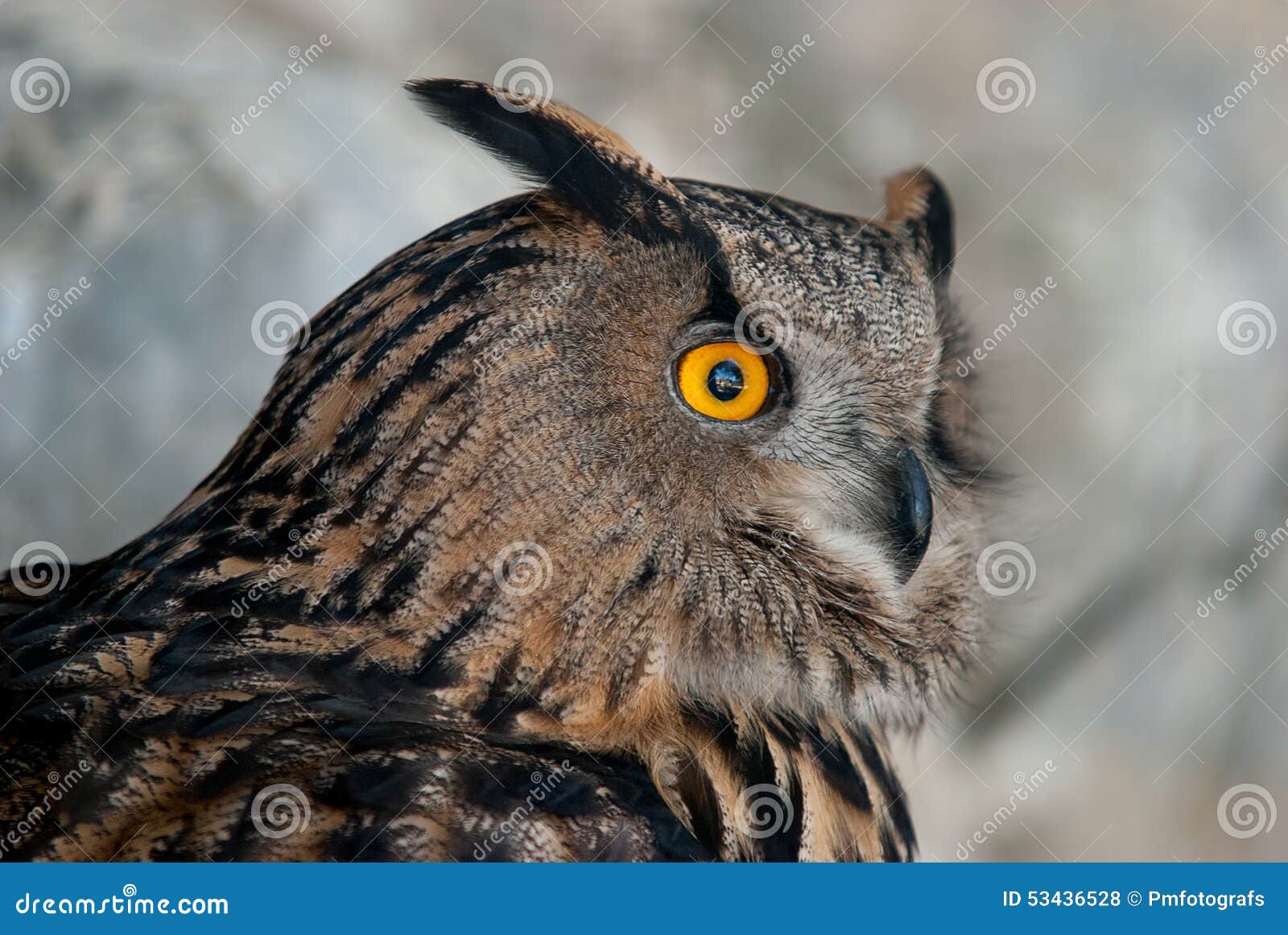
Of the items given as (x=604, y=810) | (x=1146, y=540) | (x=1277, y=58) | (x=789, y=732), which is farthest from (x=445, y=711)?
(x=1277, y=58)

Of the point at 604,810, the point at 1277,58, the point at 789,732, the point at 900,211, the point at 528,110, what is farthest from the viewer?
the point at 1277,58

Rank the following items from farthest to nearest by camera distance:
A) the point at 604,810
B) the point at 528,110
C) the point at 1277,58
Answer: the point at 1277,58 < the point at 528,110 < the point at 604,810

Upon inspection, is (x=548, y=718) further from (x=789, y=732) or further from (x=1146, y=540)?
(x=1146, y=540)
